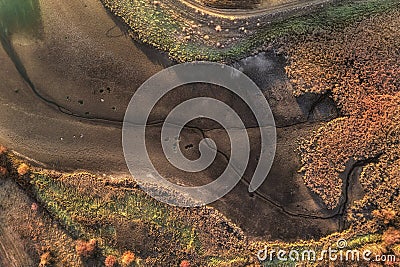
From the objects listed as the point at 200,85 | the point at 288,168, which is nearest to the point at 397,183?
the point at 288,168

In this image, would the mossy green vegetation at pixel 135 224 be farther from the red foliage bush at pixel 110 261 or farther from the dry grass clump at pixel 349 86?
the dry grass clump at pixel 349 86

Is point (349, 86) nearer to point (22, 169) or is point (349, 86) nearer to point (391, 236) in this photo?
point (391, 236)

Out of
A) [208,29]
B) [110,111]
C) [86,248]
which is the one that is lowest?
[86,248]

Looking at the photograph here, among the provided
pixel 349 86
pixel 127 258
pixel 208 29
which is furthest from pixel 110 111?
pixel 349 86

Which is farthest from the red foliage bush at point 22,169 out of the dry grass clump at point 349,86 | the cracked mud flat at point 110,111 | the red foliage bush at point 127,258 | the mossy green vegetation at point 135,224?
the dry grass clump at point 349,86

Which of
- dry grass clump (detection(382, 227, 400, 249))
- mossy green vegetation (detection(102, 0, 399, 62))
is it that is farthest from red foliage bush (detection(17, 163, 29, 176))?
dry grass clump (detection(382, 227, 400, 249))

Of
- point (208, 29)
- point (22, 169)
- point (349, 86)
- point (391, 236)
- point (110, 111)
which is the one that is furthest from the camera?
point (110, 111)
